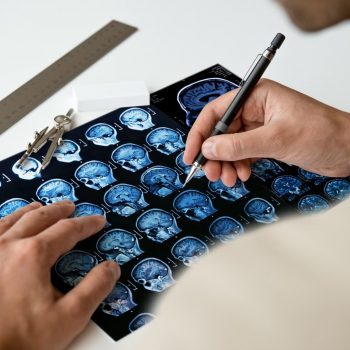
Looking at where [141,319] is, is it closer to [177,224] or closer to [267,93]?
[177,224]

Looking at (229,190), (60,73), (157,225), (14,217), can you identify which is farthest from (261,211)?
(60,73)

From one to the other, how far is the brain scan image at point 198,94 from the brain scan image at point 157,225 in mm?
250

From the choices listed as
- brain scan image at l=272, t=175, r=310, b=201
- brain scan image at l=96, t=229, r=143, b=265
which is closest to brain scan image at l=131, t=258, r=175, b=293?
brain scan image at l=96, t=229, r=143, b=265

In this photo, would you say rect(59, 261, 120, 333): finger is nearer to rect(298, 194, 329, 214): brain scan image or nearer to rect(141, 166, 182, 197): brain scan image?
rect(141, 166, 182, 197): brain scan image

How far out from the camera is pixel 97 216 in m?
0.96

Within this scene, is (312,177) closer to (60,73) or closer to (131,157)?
(131,157)

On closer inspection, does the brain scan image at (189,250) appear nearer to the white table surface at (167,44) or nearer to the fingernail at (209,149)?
the fingernail at (209,149)

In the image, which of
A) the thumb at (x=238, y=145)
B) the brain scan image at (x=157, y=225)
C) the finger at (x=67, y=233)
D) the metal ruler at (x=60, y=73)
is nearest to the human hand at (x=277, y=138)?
the thumb at (x=238, y=145)

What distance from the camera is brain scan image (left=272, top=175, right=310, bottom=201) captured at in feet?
3.47

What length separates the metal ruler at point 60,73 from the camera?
3.91 ft

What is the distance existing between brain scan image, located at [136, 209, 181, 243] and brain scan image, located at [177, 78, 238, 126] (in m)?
0.25

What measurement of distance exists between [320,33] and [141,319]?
35.0 inches

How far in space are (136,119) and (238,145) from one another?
0.26 m

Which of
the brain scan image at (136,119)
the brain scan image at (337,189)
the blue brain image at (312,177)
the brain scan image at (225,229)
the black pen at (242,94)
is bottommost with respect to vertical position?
the brain scan image at (225,229)
